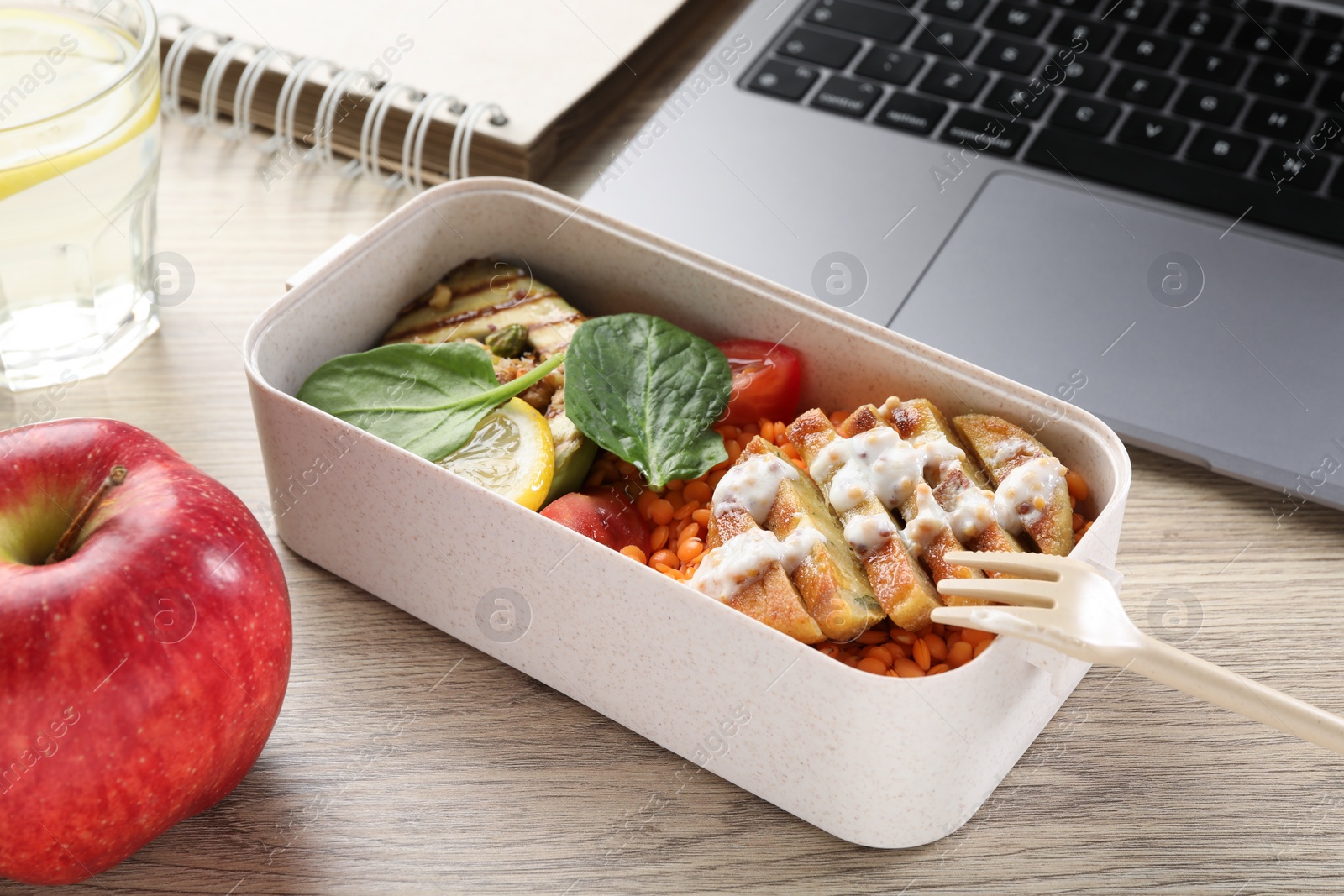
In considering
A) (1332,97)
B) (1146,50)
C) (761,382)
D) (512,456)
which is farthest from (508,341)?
(1332,97)

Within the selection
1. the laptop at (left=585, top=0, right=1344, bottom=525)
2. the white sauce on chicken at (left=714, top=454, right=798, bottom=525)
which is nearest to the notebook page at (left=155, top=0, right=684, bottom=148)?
the laptop at (left=585, top=0, right=1344, bottom=525)

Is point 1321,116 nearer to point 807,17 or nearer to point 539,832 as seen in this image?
point 807,17

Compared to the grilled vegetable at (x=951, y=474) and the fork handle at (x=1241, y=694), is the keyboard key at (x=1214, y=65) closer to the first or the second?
the grilled vegetable at (x=951, y=474)

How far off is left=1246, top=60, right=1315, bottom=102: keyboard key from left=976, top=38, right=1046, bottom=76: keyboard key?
0.27 metres

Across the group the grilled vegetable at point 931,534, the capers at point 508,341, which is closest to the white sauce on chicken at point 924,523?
the grilled vegetable at point 931,534

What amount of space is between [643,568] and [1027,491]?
1.06ft

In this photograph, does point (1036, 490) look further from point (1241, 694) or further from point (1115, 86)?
point (1115, 86)

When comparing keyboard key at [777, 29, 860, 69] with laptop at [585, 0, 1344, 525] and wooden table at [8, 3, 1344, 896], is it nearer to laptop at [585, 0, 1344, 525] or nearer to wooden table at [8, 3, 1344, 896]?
laptop at [585, 0, 1344, 525]

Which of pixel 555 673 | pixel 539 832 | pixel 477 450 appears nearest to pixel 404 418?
pixel 477 450

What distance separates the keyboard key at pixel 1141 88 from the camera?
158 cm

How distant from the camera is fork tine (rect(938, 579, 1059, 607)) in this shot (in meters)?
0.89

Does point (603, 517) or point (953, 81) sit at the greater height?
point (953, 81)

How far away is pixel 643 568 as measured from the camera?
3.05ft

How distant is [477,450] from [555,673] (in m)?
0.22
